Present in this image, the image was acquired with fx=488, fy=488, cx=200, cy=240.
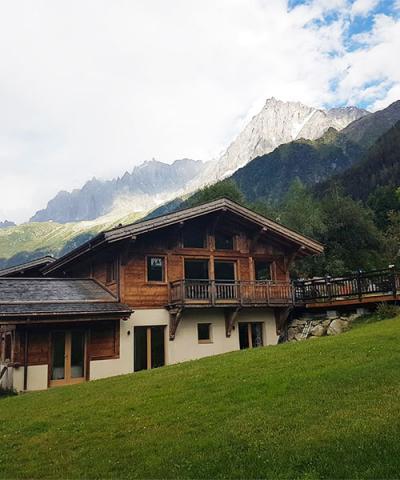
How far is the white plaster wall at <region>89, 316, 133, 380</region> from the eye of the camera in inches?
859

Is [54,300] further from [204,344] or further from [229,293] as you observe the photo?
[229,293]

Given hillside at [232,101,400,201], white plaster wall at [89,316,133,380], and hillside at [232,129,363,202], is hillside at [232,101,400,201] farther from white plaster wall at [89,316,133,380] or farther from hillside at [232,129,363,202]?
white plaster wall at [89,316,133,380]

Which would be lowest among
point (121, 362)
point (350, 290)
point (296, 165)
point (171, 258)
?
point (121, 362)

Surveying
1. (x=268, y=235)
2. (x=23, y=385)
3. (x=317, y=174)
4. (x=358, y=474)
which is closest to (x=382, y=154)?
(x=317, y=174)

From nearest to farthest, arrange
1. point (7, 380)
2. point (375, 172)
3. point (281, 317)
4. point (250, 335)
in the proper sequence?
point (7, 380) < point (250, 335) < point (281, 317) < point (375, 172)

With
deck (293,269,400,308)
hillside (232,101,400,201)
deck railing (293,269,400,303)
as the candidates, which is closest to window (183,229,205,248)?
deck (293,269,400,308)

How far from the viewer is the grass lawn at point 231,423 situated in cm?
757

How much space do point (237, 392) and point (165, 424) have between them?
229 centimetres

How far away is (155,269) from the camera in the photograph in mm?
24766

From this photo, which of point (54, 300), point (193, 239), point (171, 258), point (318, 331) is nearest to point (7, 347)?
point (54, 300)

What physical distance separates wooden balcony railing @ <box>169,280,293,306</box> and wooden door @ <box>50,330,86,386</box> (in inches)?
193

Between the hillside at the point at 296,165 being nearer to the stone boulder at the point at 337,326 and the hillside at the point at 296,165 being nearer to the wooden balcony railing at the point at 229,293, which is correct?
the wooden balcony railing at the point at 229,293

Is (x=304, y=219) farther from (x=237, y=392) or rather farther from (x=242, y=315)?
(x=237, y=392)

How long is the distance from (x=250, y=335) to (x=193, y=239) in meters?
6.07
